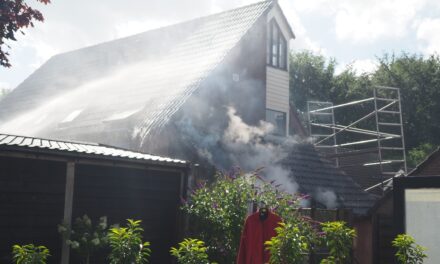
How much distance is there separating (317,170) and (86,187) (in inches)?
367

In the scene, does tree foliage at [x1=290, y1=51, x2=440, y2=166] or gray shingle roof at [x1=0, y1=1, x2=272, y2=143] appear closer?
gray shingle roof at [x1=0, y1=1, x2=272, y2=143]

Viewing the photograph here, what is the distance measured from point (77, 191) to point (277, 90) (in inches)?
491

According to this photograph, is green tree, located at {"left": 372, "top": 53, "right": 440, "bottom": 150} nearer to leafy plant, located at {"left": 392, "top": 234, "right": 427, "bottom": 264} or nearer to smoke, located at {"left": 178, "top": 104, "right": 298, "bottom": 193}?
smoke, located at {"left": 178, "top": 104, "right": 298, "bottom": 193}

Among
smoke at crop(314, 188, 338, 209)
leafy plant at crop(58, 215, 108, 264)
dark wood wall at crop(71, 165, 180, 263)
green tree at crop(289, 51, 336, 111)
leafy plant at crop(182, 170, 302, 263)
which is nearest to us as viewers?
leafy plant at crop(58, 215, 108, 264)

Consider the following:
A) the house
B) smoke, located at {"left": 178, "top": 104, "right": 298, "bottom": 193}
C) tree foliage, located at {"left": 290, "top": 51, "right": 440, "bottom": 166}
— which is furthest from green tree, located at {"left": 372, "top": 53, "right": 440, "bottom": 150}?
smoke, located at {"left": 178, "top": 104, "right": 298, "bottom": 193}

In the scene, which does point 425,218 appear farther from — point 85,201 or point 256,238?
point 85,201

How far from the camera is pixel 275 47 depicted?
22094 millimetres

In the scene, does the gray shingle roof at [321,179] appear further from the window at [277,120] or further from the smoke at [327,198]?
the window at [277,120]

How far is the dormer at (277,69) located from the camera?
852 inches

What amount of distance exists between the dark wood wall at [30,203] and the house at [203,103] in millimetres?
6408

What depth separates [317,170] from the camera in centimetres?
1838

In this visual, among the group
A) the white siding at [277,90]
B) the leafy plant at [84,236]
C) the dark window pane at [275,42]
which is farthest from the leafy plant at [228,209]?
the dark window pane at [275,42]

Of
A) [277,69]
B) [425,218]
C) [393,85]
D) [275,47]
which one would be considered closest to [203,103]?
[277,69]

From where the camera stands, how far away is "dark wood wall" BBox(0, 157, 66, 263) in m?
9.64
